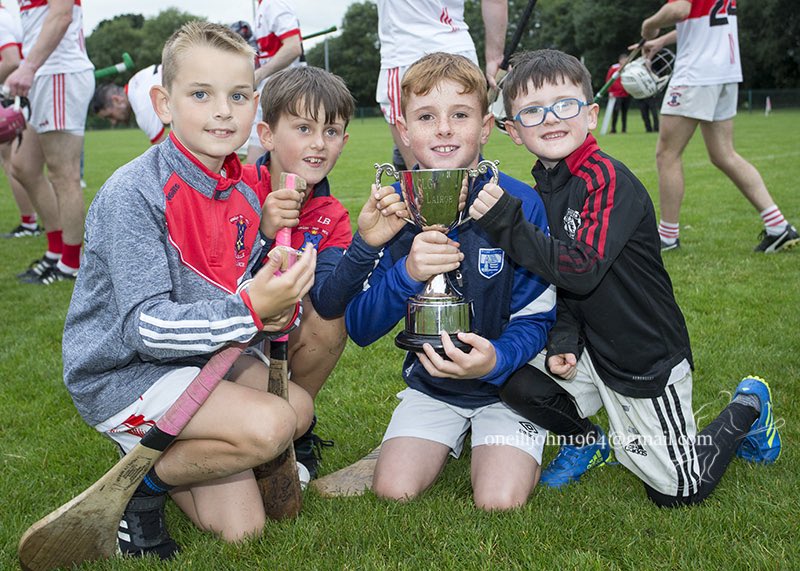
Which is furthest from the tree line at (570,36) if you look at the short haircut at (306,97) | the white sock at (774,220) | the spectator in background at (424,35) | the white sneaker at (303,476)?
the white sneaker at (303,476)

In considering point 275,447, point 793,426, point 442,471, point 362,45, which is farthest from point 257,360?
point 362,45

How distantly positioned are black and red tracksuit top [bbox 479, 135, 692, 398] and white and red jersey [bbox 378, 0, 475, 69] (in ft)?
5.72

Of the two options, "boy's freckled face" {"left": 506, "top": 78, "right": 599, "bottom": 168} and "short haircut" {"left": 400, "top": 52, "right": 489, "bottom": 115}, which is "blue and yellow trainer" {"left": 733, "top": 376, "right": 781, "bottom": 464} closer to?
"boy's freckled face" {"left": 506, "top": 78, "right": 599, "bottom": 168}

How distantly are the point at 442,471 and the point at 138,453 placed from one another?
113 centimetres

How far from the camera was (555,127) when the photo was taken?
2521 millimetres

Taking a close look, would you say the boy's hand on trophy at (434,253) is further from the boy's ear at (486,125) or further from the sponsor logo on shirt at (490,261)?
the boy's ear at (486,125)

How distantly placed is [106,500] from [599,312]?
5.02 ft

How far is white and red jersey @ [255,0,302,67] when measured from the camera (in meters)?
5.61

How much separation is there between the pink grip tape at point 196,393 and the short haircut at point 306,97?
37.8 inches

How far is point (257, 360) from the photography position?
2.69 m

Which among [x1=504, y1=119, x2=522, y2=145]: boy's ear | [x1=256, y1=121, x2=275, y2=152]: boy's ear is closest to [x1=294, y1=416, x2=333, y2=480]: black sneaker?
[x1=256, y1=121, x2=275, y2=152]: boy's ear

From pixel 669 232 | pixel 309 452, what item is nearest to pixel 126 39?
pixel 669 232

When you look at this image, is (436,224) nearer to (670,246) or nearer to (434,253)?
(434,253)

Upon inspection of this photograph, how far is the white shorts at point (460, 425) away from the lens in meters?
2.70
